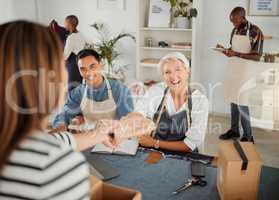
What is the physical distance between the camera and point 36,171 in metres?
0.74

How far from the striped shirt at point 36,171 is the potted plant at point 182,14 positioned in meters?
3.66

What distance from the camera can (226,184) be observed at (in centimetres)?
131

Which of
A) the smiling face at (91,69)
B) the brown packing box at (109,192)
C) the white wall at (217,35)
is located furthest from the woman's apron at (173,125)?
the white wall at (217,35)

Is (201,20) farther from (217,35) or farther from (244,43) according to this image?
(244,43)

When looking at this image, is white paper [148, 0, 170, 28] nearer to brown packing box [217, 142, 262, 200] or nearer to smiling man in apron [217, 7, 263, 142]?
smiling man in apron [217, 7, 263, 142]

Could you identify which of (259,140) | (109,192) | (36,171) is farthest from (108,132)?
(259,140)

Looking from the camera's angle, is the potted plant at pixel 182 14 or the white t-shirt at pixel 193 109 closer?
the white t-shirt at pixel 193 109

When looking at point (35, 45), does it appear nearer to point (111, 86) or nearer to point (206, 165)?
point (206, 165)

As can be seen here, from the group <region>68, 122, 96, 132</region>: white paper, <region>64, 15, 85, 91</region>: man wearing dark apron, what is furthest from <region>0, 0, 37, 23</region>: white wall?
<region>68, 122, 96, 132</region>: white paper

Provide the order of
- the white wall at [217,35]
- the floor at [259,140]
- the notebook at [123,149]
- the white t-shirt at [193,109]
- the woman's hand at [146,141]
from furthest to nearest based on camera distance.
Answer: the white wall at [217,35]
the floor at [259,140]
the white t-shirt at [193,109]
the woman's hand at [146,141]
the notebook at [123,149]

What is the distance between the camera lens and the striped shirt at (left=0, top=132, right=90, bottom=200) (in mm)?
738

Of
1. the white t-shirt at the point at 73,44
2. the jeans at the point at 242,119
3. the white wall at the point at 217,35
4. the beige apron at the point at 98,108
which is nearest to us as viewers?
the beige apron at the point at 98,108

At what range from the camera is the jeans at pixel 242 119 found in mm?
3697

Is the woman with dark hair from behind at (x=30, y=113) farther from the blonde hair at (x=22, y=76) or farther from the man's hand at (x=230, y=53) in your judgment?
the man's hand at (x=230, y=53)
